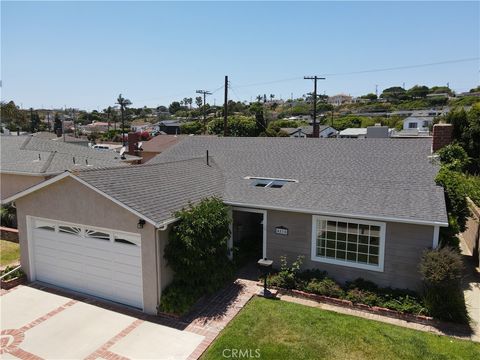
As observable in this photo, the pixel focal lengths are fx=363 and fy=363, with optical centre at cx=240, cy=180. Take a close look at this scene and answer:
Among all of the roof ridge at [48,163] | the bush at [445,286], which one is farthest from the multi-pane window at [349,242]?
the roof ridge at [48,163]

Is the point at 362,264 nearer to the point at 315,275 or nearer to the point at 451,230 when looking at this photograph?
the point at 315,275

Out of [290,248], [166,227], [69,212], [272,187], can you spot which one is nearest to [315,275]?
[290,248]

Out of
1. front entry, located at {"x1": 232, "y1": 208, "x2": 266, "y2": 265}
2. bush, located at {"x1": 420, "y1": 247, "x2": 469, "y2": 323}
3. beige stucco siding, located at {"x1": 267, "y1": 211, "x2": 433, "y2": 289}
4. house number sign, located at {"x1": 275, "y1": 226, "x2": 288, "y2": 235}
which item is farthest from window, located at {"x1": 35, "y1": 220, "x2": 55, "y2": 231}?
bush, located at {"x1": 420, "y1": 247, "x2": 469, "y2": 323}

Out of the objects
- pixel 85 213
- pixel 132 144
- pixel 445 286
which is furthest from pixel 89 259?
pixel 132 144

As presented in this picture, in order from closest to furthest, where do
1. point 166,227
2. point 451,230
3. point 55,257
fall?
1. point 166,227
2. point 451,230
3. point 55,257

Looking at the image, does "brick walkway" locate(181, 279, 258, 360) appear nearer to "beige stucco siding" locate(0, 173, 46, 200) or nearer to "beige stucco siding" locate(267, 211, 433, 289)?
"beige stucco siding" locate(267, 211, 433, 289)

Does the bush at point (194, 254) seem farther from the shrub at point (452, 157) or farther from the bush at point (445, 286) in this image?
the shrub at point (452, 157)
